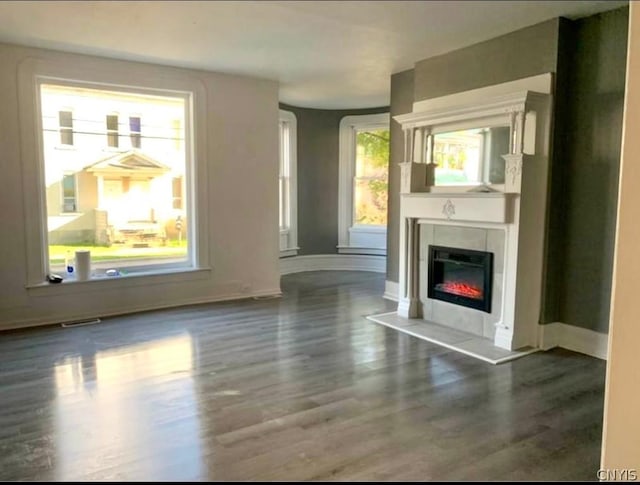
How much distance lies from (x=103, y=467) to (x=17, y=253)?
3.04 metres

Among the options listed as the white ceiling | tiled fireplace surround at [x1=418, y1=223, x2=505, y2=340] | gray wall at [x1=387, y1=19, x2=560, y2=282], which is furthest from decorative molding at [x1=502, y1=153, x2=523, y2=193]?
the white ceiling

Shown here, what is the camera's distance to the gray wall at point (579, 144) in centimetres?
362

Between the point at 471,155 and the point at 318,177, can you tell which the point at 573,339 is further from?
the point at 318,177

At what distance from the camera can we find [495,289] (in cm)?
409

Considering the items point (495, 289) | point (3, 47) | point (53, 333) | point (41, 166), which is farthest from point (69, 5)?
point (495, 289)

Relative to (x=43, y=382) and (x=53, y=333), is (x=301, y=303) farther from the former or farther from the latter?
(x=43, y=382)

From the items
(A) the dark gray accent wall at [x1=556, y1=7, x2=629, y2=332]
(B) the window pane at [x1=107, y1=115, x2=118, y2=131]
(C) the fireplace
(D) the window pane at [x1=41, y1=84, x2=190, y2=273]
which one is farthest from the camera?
(B) the window pane at [x1=107, y1=115, x2=118, y2=131]

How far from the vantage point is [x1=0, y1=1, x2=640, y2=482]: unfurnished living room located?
2393 millimetres

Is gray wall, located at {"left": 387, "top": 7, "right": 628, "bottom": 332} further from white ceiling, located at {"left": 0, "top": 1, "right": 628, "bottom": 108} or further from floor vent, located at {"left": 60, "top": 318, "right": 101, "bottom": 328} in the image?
floor vent, located at {"left": 60, "top": 318, "right": 101, "bottom": 328}

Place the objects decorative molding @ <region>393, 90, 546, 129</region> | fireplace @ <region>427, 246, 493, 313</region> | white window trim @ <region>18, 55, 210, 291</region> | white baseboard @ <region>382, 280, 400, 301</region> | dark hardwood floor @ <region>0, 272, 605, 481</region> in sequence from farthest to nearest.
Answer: white baseboard @ <region>382, 280, 400, 301</region>
white window trim @ <region>18, 55, 210, 291</region>
fireplace @ <region>427, 246, 493, 313</region>
decorative molding @ <region>393, 90, 546, 129</region>
dark hardwood floor @ <region>0, 272, 605, 481</region>

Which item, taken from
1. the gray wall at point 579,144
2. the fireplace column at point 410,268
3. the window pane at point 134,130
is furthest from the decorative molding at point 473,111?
the window pane at point 134,130

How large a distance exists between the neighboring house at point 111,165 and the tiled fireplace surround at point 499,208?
262cm

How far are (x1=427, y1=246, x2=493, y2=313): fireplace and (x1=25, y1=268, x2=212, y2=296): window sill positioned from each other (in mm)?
2491

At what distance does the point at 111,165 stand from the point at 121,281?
123cm
